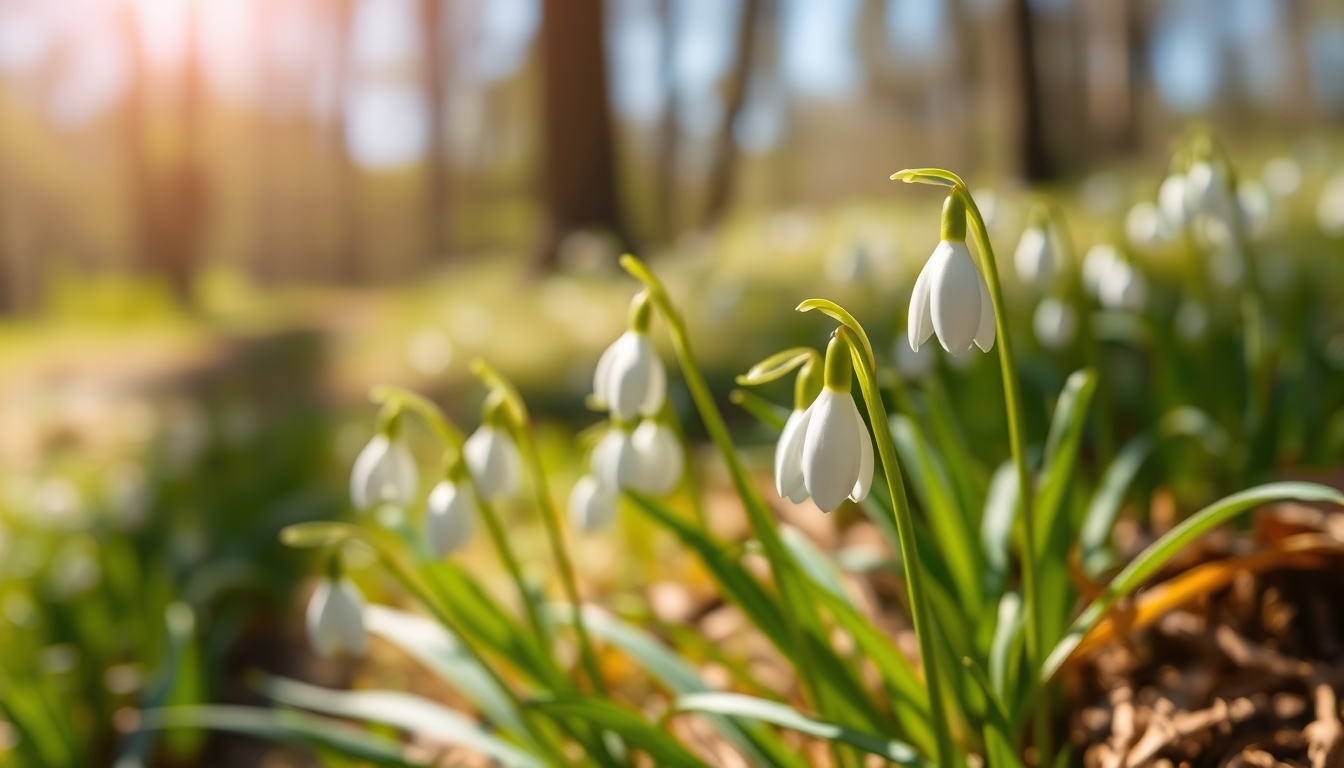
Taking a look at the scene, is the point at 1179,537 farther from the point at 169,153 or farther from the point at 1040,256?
the point at 169,153

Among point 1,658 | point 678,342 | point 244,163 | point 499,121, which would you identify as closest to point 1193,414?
point 678,342

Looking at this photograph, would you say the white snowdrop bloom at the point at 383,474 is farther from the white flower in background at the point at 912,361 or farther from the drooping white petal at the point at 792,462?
the white flower in background at the point at 912,361

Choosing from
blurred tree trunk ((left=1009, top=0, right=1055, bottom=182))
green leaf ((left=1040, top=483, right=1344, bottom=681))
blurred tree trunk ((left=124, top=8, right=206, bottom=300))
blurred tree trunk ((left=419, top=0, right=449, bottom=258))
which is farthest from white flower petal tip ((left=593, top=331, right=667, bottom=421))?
blurred tree trunk ((left=419, top=0, right=449, bottom=258))

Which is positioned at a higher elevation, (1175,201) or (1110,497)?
(1175,201)

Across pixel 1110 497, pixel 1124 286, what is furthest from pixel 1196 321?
pixel 1110 497

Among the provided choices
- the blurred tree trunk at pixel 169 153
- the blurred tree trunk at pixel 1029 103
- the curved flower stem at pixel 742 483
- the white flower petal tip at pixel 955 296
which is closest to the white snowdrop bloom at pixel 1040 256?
the curved flower stem at pixel 742 483

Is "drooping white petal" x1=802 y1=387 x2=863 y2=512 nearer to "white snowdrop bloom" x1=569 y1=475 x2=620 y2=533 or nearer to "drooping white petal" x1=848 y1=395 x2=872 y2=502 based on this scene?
"drooping white petal" x1=848 y1=395 x2=872 y2=502

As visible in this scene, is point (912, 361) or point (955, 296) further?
point (912, 361)
